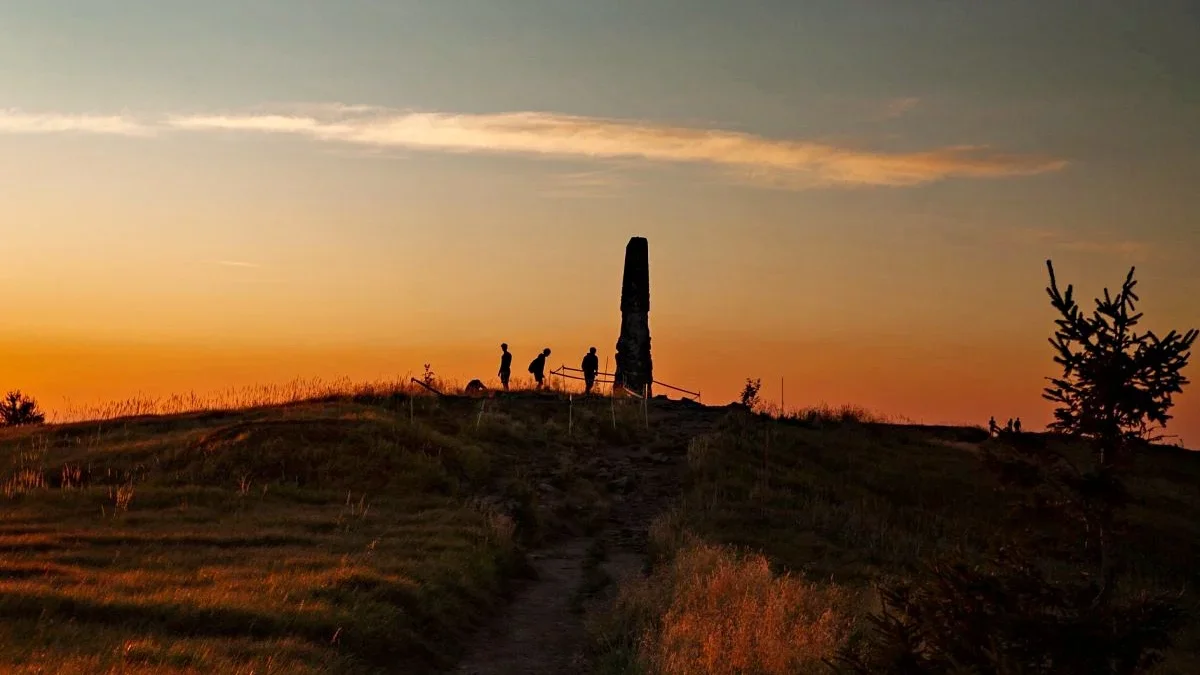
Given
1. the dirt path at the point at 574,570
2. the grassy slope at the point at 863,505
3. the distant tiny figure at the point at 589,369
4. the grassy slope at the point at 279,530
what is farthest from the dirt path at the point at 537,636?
the distant tiny figure at the point at 589,369

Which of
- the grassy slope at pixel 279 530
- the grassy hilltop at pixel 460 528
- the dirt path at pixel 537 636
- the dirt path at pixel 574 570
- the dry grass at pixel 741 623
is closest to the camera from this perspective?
the dry grass at pixel 741 623

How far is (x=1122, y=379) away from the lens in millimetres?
7434

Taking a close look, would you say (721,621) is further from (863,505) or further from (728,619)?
(863,505)

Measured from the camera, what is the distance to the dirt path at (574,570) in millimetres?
15352

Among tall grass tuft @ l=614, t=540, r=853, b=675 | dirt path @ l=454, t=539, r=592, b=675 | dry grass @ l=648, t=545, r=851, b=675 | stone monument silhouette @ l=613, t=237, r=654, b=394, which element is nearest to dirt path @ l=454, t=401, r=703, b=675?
dirt path @ l=454, t=539, r=592, b=675

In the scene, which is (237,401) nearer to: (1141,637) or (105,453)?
(105,453)

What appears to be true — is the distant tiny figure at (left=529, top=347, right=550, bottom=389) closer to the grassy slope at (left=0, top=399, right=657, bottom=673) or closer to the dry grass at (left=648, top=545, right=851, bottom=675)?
the grassy slope at (left=0, top=399, right=657, bottom=673)

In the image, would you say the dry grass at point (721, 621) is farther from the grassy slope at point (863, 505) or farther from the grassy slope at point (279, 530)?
the grassy slope at point (279, 530)

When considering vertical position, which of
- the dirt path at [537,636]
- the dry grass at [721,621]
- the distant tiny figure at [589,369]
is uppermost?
the distant tiny figure at [589,369]

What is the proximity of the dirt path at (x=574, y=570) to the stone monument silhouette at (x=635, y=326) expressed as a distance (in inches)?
311

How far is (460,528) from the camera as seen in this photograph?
74.6ft

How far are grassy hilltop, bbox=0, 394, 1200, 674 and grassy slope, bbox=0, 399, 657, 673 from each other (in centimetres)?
7

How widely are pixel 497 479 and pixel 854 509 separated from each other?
958 centimetres

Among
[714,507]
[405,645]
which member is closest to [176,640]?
[405,645]
